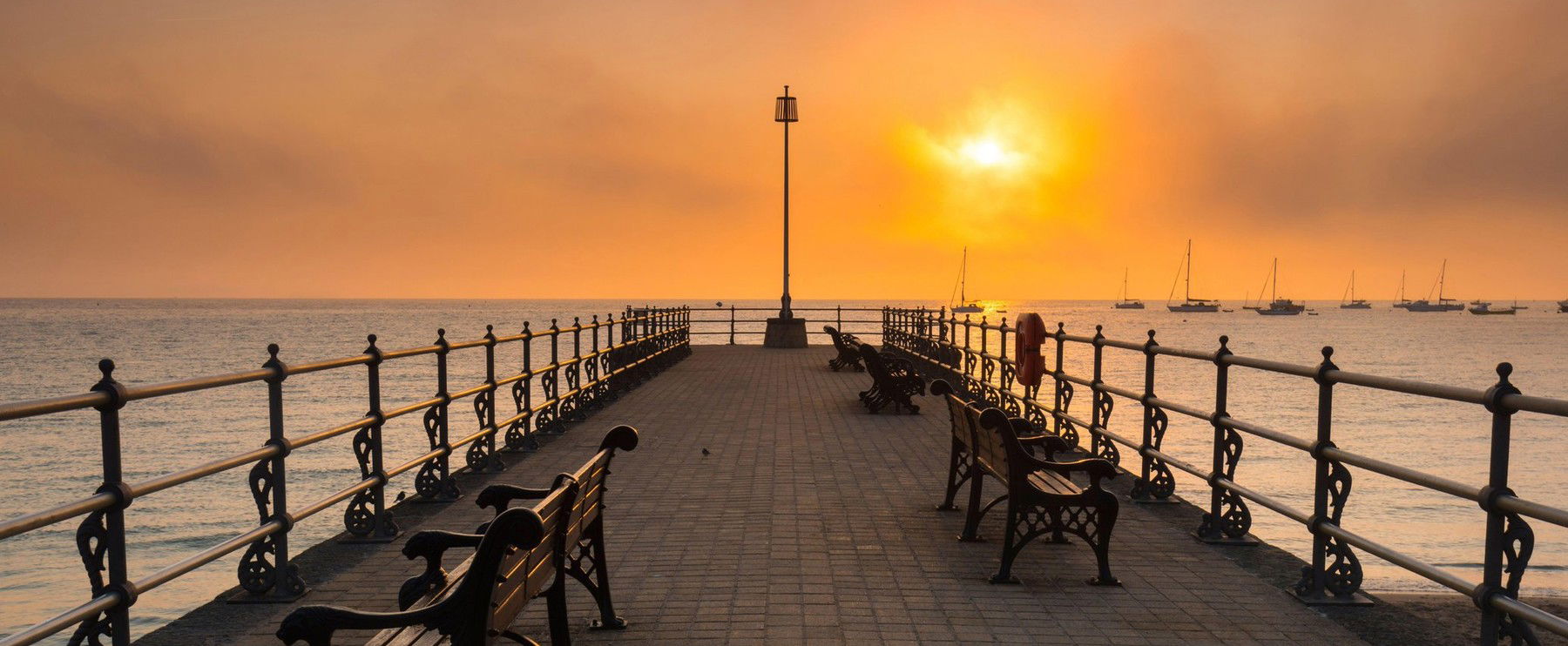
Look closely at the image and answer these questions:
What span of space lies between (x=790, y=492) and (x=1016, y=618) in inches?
149

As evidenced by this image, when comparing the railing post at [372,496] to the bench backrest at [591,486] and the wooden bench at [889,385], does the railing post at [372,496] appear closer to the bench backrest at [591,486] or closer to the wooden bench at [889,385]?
the bench backrest at [591,486]

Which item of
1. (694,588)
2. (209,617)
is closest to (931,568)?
(694,588)

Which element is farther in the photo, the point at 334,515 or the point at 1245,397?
the point at 1245,397

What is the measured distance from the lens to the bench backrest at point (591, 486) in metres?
4.53

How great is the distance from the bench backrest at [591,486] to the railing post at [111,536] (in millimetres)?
1703

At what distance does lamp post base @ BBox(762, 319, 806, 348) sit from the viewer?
36.8m

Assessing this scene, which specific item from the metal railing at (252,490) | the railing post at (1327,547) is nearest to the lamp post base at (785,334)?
the metal railing at (252,490)

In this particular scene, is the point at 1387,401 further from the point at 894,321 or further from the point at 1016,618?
the point at 1016,618

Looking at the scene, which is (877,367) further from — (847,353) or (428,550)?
(428,550)

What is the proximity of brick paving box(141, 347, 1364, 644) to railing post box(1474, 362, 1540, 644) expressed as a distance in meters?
0.92

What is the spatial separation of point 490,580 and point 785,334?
1323 inches

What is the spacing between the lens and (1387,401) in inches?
1946

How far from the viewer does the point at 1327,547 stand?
19.2 feet

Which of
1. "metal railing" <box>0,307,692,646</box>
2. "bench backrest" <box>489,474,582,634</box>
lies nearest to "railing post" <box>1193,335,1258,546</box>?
"bench backrest" <box>489,474,582,634</box>
